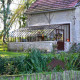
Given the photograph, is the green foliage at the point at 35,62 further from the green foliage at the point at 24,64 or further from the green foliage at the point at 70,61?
the green foliage at the point at 70,61

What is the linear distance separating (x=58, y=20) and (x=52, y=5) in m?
2.31

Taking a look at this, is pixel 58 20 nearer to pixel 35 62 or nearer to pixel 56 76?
pixel 35 62

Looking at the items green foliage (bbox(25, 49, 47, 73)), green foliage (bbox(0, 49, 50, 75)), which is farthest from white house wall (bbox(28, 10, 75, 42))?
green foliage (bbox(0, 49, 50, 75))

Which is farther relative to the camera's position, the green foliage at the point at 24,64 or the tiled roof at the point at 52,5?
the tiled roof at the point at 52,5

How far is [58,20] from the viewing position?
23547 millimetres

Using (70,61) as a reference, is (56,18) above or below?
above

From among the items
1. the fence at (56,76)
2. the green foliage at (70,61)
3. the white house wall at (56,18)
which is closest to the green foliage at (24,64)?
the green foliage at (70,61)

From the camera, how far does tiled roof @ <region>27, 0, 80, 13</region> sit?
22894 millimetres

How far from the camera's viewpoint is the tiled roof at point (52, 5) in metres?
22.9

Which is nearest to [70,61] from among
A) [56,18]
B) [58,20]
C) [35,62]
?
[35,62]

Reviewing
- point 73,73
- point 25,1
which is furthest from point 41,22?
point 73,73

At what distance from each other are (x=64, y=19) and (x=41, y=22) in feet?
11.2

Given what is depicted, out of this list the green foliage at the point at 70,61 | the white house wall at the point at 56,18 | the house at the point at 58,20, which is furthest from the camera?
the white house wall at the point at 56,18

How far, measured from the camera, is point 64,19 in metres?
23.0
